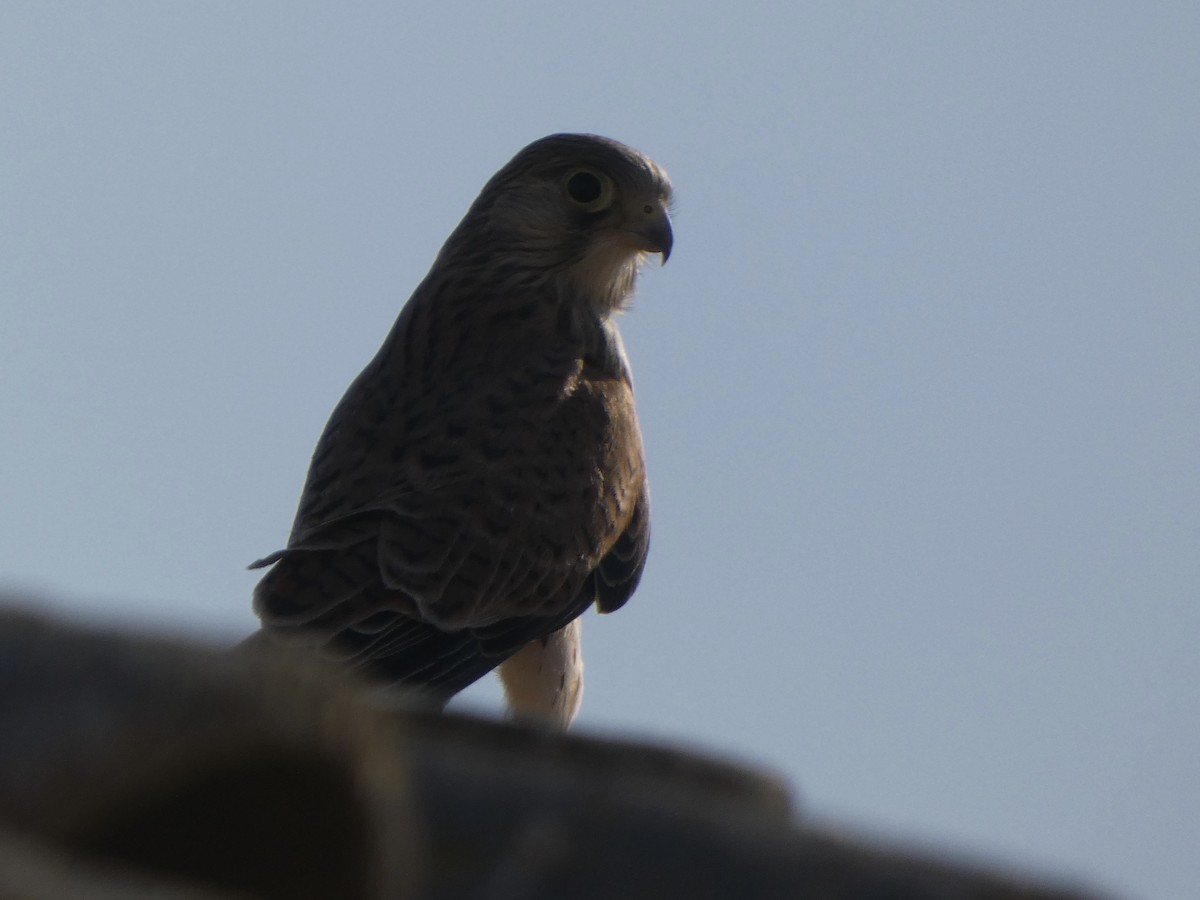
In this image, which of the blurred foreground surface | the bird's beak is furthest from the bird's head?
the blurred foreground surface

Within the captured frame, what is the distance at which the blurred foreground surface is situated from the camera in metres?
1.50

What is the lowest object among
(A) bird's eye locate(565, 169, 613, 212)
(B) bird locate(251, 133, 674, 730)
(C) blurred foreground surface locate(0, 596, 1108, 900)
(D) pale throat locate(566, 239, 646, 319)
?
(C) blurred foreground surface locate(0, 596, 1108, 900)

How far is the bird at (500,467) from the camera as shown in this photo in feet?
20.6

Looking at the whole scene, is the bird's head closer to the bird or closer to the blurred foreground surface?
the bird

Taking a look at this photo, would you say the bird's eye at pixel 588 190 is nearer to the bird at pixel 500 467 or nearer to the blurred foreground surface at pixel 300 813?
the bird at pixel 500 467

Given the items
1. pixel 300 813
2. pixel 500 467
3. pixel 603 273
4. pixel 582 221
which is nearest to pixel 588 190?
pixel 582 221

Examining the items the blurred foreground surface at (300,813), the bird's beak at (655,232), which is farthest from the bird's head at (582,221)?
the blurred foreground surface at (300,813)

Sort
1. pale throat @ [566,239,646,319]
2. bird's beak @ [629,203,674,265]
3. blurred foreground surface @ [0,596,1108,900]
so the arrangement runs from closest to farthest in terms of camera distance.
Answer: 1. blurred foreground surface @ [0,596,1108,900]
2. bird's beak @ [629,203,674,265]
3. pale throat @ [566,239,646,319]

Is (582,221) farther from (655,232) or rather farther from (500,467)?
(500,467)

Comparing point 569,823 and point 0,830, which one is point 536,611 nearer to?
point 569,823

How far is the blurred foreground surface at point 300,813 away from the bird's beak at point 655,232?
5.23m

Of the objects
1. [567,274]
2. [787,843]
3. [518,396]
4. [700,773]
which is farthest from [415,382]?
[787,843]

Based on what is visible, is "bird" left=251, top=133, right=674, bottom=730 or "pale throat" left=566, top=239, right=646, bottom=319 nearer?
"bird" left=251, top=133, right=674, bottom=730

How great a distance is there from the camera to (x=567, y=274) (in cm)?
762
